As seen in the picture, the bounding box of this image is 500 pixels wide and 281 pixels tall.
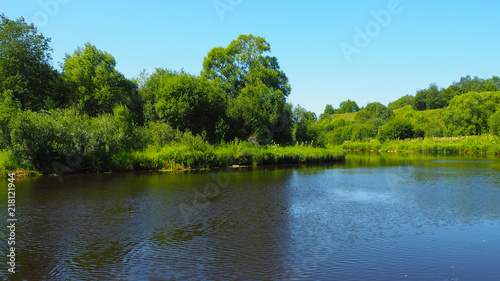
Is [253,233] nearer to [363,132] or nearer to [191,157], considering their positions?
[191,157]

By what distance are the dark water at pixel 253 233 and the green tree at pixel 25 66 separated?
1520cm

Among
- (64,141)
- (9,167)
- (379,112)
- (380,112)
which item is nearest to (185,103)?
(64,141)

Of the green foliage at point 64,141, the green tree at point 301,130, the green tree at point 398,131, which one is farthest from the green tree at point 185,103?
the green tree at point 398,131

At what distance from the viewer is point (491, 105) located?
265 ft

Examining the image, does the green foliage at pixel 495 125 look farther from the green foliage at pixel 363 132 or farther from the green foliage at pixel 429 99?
the green foliage at pixel 429 99

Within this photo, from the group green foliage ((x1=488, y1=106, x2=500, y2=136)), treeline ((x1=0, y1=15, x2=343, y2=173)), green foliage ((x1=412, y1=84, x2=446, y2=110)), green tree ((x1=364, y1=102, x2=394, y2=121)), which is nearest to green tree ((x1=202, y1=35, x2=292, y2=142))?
treeline ((x1=0, y1=15, x2=343, y2=173))

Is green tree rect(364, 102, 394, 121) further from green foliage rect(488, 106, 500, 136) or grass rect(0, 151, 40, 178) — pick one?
grass rect(0, 151, 40, 178)

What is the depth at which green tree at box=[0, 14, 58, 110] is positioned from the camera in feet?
104

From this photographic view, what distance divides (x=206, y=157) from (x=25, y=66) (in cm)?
1850

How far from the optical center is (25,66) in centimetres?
3269

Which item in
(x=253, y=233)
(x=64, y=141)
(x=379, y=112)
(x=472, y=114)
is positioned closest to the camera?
(x=253, y=233)

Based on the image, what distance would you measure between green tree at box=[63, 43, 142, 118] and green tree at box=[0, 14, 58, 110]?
6.33ft

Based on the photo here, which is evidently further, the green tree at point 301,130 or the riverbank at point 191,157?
the green tree at point 301,130

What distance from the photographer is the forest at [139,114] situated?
26.6 meters
